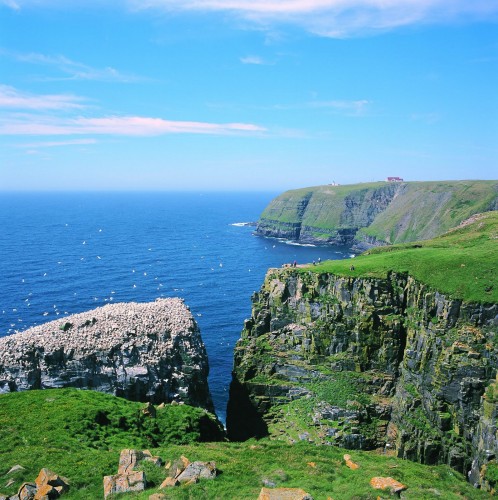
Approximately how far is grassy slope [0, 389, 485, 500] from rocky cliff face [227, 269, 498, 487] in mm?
8781

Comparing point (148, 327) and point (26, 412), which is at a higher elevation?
point (148, 327)

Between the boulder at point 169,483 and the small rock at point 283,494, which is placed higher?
the small rock at point 283,494

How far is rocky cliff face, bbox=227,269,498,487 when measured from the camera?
46.9 metres

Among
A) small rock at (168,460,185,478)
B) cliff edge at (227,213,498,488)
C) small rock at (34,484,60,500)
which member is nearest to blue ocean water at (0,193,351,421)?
cliff edge at (227,213,498,488)

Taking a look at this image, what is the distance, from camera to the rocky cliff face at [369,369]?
4688 cm

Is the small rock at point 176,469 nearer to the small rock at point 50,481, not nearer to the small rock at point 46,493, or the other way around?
the small rock at point 50,481

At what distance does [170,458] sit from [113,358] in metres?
20.0

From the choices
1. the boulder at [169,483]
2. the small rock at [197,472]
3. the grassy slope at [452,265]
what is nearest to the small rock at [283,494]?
the small rock at [197,472]

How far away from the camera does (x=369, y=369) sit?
55969 millimetres

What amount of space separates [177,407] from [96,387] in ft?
36.2

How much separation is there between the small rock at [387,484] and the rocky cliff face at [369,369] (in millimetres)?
16844

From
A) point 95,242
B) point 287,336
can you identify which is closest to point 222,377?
point 287,336

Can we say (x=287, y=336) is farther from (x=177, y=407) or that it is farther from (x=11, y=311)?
(x=11, y=311)

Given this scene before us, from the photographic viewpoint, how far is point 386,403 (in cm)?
5359
